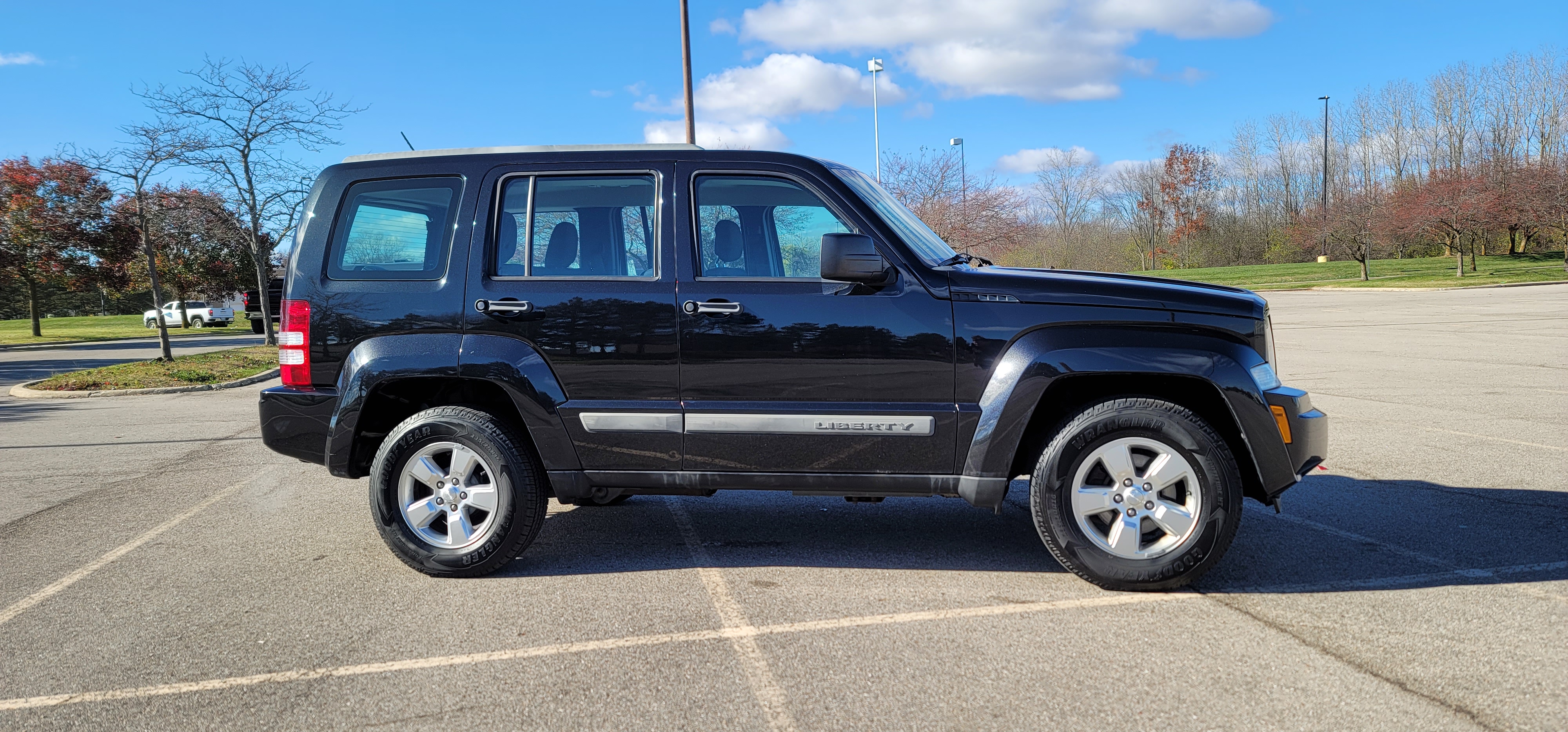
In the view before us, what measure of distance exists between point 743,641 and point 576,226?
2.06 meters

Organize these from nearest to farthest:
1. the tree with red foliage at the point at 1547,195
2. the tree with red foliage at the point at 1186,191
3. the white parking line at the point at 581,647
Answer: the white parking line at the point at 581,647 → the tree with red foliage at the point at 1547,195 → the tree with red foliage at the point at 1186,191

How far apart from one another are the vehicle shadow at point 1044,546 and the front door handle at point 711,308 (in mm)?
1276

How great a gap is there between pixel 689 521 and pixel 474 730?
2711 millimetres

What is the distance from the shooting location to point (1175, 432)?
406 cm

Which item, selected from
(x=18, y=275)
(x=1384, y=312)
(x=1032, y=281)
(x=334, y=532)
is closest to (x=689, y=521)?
(x=334, y=532)

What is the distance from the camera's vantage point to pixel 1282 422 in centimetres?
411

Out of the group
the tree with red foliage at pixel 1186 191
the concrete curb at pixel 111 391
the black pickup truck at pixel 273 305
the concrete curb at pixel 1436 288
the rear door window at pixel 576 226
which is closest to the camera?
the rear door window at pixel 576 226

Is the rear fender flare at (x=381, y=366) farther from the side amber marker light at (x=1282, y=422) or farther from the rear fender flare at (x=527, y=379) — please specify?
the side amber marker light at (x=1282, y=422)

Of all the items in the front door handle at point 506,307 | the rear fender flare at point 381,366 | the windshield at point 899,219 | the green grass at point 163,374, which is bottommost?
the green grass at point 163,374

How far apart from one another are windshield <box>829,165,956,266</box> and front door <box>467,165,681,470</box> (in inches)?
35.1

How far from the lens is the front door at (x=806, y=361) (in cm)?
421

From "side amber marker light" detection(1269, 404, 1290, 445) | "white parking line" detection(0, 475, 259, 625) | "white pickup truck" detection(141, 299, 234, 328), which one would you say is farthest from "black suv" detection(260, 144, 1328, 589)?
"white pickup truck" detection(141, 299, 234, 328)

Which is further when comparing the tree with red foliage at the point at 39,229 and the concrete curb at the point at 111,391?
the tree with red foliage at the point at 39,229

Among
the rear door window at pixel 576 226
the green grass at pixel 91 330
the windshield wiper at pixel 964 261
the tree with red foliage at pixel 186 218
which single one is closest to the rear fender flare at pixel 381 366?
the rear door window at pixel 576 226
